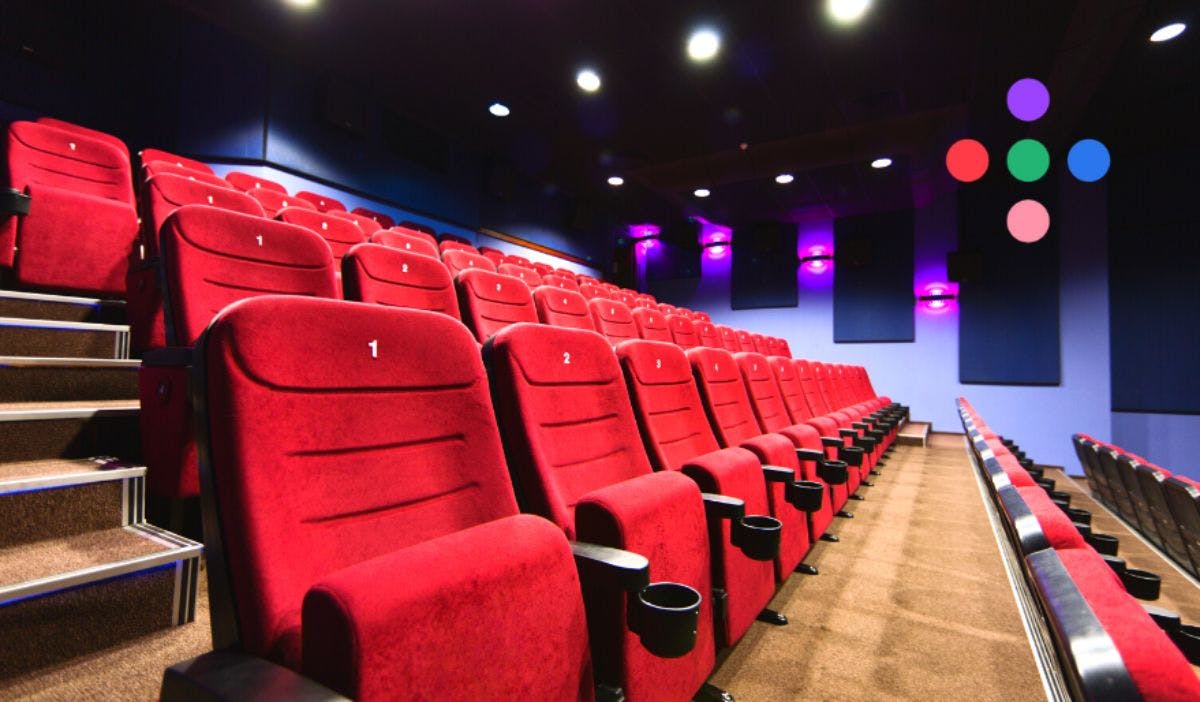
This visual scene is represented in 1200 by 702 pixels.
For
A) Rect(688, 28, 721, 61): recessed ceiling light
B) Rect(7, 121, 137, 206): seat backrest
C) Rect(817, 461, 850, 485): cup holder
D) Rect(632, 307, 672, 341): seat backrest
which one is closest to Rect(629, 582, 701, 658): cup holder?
Rect(817, 461, 850, 485): cup holder

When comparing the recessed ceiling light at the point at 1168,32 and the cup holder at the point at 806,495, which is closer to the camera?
the cup holder at the point at 806,495

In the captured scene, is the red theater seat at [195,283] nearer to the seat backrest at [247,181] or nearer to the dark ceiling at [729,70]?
the seat backrest at [247,181]

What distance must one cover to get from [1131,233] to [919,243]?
120cm

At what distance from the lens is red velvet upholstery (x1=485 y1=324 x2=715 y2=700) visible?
0.46 m

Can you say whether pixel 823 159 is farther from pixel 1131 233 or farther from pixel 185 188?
pixel 185 188

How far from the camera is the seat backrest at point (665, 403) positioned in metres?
0.79

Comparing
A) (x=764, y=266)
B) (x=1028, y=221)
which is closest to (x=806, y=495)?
(x=1028, y=221)

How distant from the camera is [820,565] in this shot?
1.09 m

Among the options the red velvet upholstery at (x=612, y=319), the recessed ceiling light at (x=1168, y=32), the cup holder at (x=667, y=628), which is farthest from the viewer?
the recessed ceiling light at (x=1168, y=32)

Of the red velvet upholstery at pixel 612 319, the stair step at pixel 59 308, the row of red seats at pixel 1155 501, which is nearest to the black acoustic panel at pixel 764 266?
the row of red seats at pixel 1155 501

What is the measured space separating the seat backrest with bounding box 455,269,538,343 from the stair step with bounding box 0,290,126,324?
770mm

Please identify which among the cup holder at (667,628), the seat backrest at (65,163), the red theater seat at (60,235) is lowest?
the cup holder at (667,628)

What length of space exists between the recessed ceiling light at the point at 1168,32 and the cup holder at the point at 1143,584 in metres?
2.84

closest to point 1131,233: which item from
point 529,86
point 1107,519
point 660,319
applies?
point 1107,519
